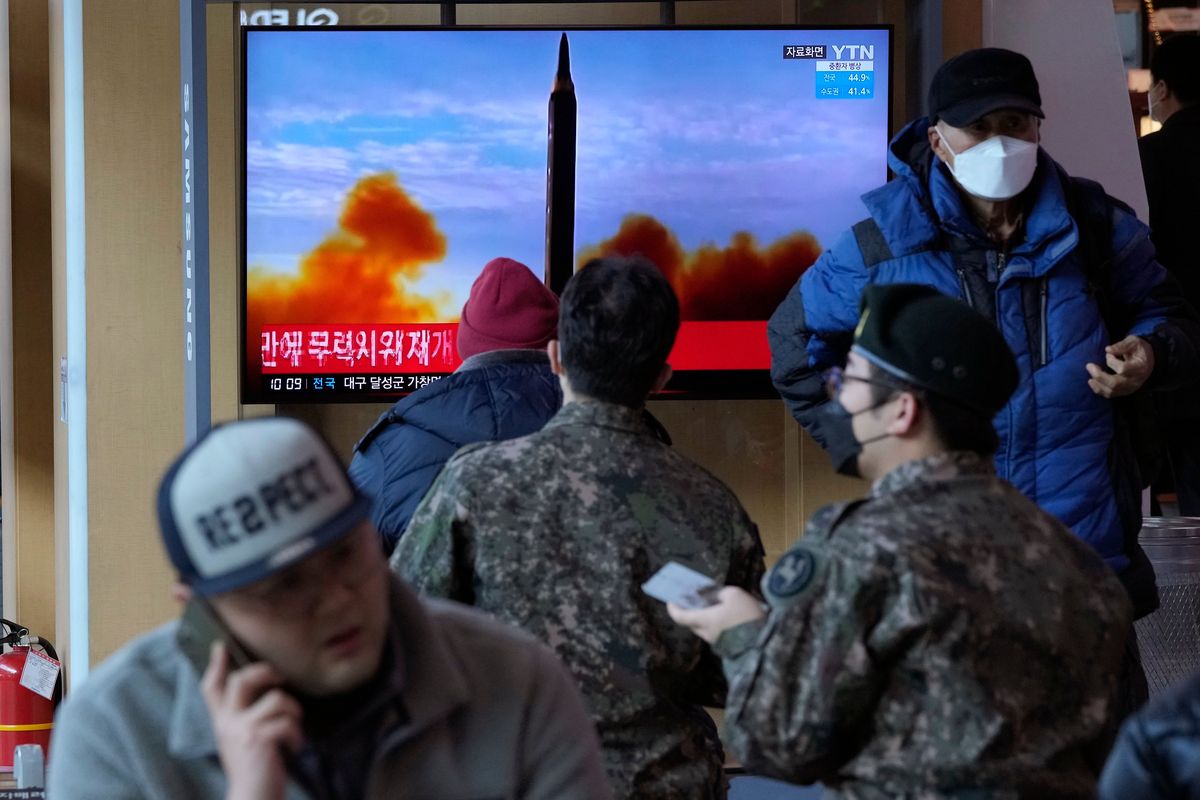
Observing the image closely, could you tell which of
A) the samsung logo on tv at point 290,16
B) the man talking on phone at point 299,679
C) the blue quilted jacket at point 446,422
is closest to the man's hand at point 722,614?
the man talking on phone at point 299,679

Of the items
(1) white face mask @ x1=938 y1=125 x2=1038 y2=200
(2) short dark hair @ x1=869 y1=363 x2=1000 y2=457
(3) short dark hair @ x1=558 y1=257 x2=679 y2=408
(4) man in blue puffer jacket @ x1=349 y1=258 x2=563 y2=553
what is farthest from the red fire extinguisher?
(2) short dark hair @ x1=869 y1=363 x2=1000 y2=457

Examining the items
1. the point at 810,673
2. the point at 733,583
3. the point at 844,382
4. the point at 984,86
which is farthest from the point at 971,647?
the point at 984,86

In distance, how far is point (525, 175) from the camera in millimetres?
4242

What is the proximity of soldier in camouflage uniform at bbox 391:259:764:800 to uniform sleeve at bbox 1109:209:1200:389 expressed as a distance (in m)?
1.07

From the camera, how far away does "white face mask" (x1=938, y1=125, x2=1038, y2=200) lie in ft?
9.68

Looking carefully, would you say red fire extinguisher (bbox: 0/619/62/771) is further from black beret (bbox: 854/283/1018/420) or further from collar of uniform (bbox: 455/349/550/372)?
black beret (bbox: 854/283/1018/420)

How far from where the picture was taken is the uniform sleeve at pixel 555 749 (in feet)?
4.93

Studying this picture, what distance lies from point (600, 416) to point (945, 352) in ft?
1.76

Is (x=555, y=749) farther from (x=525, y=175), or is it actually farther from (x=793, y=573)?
(x=525, y=175)

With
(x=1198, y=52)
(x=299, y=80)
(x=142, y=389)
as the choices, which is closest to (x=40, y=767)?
(x=142, y=389)

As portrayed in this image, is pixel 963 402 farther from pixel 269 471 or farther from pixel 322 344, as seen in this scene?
pixel 322 344

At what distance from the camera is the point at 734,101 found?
13.9 ft

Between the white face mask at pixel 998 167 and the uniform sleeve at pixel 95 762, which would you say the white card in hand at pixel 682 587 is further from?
the white face mask at pixel 998 167

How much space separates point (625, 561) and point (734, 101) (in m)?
2.25
